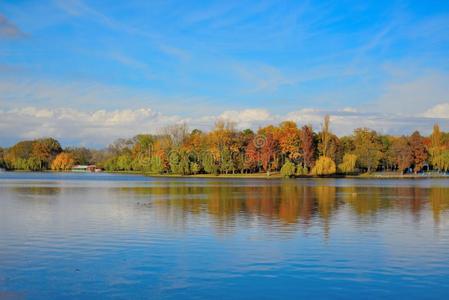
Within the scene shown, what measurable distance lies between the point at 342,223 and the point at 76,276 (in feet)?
40.3

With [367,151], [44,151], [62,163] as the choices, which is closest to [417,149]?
[367,151]

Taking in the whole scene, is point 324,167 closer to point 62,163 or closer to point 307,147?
point 307,147

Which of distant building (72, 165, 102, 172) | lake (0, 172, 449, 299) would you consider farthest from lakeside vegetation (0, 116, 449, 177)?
lake (0, 172, 449, 299)

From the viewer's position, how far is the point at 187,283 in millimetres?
10914

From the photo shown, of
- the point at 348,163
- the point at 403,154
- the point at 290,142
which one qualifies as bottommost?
the point at 348,163

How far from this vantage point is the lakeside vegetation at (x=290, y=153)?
275 feet

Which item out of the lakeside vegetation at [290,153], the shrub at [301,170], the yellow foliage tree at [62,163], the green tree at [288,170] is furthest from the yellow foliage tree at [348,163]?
the yellow foliage tree at [62,163]

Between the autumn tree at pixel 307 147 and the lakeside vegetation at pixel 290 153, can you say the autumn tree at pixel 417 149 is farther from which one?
the autumn tree at pixel 307 147

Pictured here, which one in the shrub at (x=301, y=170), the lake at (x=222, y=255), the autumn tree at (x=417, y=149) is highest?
the autumn tree at (x=417, y=149)

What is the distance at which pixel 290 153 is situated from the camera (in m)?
85.2

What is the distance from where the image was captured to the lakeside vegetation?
8369 centimetres

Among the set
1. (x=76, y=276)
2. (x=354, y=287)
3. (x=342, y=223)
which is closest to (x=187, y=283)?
(x=76, y=276)

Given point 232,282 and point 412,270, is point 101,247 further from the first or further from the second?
point 412,270

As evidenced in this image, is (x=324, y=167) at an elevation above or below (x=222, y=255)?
above
